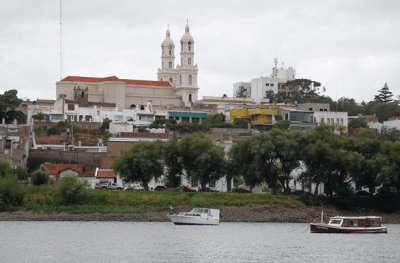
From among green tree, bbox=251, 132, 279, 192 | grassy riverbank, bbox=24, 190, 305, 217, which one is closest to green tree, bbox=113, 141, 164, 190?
grassy riverbank, bbox=24, 190, 305, 217

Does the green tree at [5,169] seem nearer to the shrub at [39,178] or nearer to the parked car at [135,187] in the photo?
the shrub at [39,178]

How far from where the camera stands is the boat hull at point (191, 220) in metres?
84.0

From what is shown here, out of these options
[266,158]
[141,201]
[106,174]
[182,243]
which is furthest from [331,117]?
[182,243]

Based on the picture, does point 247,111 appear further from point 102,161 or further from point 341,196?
point 341,196

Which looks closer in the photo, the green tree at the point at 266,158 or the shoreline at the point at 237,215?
the shoreline at the point at 237,215

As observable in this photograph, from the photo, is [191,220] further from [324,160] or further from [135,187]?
[135,187]

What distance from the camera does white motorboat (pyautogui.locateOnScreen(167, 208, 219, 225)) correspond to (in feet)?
276

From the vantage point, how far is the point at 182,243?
67.9 m

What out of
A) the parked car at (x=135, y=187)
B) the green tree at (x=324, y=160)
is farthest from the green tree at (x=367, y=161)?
the parked car at (x=135, y=187)

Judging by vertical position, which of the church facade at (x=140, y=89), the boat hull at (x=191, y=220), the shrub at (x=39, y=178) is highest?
the church facade at (x=140, y=89)

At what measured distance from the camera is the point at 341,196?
92625 mm

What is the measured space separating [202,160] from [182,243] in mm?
27965

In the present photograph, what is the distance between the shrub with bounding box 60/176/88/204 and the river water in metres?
4.21

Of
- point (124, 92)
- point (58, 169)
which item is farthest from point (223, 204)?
point (124, 92)
